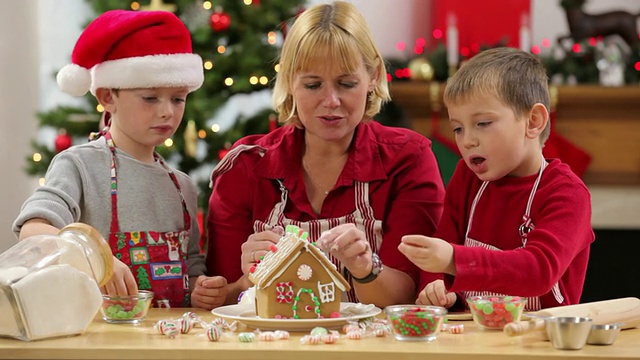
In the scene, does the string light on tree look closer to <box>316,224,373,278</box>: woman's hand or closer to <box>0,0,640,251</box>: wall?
<box>0,0,640,251</box>: wall

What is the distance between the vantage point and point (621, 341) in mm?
1422

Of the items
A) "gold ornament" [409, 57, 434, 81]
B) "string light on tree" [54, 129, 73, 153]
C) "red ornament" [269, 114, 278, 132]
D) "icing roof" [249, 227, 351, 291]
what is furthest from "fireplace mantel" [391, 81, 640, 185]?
"icing roof" [249, 227, 351, 291]

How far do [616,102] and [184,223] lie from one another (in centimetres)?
324

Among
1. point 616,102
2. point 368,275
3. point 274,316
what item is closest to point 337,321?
point 274,316

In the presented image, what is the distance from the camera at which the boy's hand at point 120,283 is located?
1.67m

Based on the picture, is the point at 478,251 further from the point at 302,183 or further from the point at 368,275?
the point at 302,183

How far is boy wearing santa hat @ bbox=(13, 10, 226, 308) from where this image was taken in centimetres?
202

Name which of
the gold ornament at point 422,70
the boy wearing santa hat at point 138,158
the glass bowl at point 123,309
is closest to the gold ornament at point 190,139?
the gold ornament at point 422,70

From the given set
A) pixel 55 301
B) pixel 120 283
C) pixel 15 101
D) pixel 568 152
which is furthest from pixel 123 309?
pixel 568 152

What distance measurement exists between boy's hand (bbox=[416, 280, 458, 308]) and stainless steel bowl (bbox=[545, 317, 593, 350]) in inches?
18.2

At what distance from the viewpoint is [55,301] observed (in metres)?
1.44

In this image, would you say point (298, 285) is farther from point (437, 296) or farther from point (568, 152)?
point (568, 152)

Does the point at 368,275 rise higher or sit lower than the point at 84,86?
lower

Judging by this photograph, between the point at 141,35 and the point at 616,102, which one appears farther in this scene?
the point at 616,102
